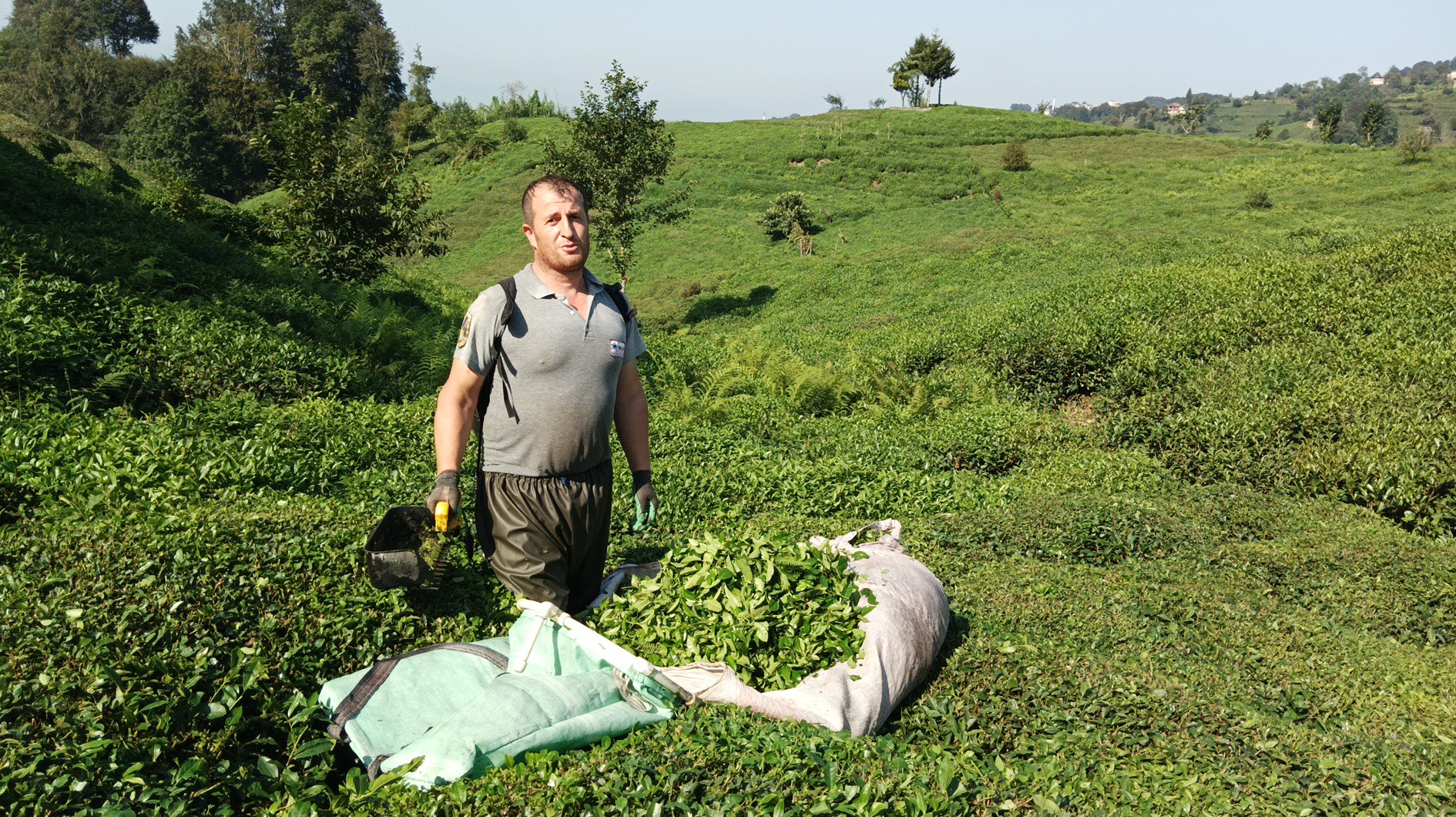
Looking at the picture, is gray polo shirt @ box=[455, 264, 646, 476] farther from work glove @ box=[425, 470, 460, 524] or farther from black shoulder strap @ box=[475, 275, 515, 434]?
work glove @ box=[425, 470, 460, 524]

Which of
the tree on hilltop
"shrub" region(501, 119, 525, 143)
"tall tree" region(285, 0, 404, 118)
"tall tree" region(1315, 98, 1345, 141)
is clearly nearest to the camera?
"shrub" region(501, 119, 525, 143)

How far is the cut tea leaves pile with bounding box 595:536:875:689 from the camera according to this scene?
409cm

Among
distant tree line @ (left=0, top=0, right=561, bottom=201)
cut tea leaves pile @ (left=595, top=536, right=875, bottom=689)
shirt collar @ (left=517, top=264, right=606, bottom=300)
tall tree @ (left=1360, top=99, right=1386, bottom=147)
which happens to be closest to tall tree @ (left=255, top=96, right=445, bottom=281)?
shirt collar @ (left=517, top=264, right=606, bottom=300)

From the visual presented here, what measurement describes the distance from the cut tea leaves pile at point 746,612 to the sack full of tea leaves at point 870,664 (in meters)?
0.08

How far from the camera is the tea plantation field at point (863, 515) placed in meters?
3.33

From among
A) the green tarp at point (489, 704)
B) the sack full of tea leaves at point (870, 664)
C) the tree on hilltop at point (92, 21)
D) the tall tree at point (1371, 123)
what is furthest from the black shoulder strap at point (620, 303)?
the tree on hilltop at point (92, 21)

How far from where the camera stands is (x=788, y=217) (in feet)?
105

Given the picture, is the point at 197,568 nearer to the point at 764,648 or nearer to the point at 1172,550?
the point at 764,648

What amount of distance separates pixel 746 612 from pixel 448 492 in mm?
1457

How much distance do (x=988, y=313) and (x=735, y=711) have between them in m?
12.5

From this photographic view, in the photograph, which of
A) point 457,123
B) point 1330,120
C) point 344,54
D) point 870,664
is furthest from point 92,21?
point 870,664

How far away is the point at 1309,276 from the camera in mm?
13398

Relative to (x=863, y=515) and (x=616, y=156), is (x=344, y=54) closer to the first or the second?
(x=616, y=156)

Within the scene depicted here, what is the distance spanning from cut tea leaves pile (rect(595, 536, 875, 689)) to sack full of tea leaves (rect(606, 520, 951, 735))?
8 cm
